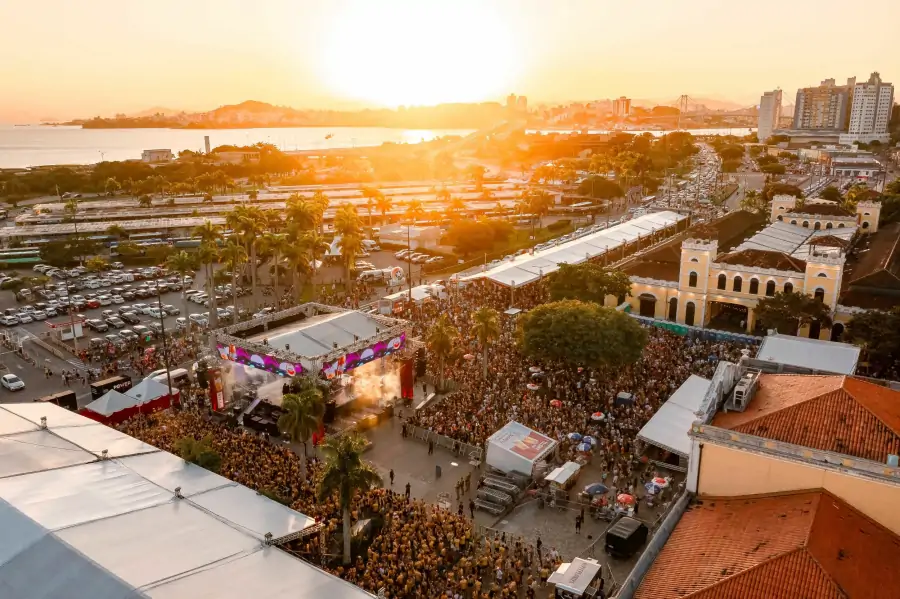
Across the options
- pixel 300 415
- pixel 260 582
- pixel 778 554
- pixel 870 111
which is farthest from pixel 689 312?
pixel 870 111

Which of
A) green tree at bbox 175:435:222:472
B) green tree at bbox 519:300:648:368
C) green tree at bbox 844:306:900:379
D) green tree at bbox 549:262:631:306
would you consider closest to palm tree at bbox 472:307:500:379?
green tree at bbox 519:300:648:368

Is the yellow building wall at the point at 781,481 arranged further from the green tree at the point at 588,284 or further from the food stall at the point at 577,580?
the green tree at the point at 588,284

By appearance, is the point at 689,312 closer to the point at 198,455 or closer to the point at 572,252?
the point at 572,252

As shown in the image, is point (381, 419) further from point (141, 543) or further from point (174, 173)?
point (174, 173)

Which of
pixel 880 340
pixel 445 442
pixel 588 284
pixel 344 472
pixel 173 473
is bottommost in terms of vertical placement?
pixel 445 442

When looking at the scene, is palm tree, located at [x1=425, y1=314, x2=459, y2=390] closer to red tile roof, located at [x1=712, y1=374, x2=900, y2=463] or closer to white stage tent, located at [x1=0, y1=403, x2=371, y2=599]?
white stage tent, located at [x1=0, y1=403, x2=371, y2=599]

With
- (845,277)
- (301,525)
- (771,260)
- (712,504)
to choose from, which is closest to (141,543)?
(301,525)
